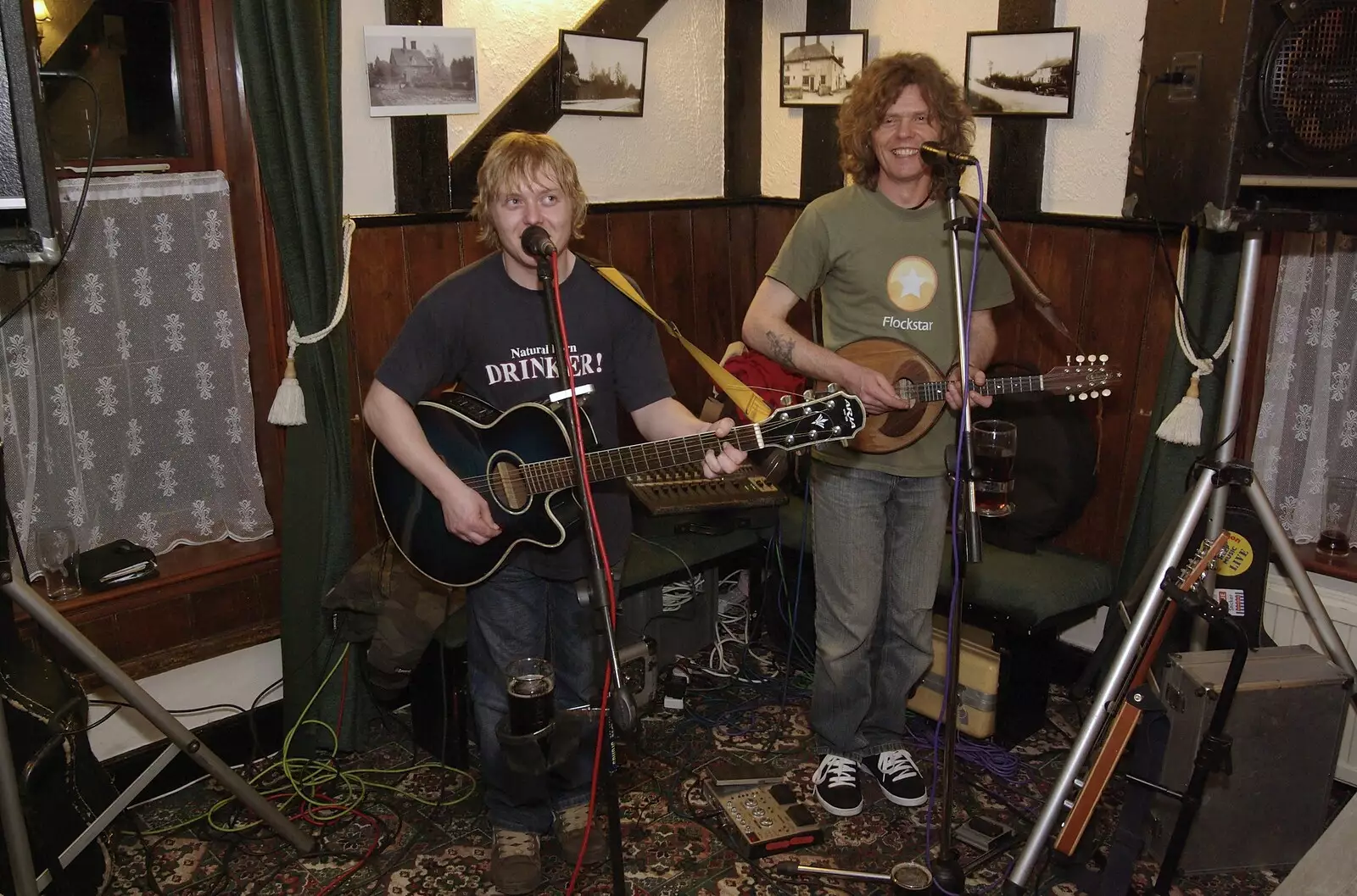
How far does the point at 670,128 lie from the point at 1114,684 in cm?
240

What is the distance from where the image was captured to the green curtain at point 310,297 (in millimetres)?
2754

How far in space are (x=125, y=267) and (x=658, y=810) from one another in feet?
6.25

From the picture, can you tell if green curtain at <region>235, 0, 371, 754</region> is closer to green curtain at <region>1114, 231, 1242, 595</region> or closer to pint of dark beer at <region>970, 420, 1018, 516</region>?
pint of dark beer at <region>970, 420, 1018, 516</region>

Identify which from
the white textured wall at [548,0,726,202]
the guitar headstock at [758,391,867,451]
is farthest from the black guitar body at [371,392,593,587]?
the white textured wall at [548,0,726,202]

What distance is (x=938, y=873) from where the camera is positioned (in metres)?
2.34

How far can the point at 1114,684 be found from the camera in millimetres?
2318

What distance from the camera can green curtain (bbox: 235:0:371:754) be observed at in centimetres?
275

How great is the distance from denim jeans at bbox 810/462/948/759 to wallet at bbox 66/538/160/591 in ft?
5.58

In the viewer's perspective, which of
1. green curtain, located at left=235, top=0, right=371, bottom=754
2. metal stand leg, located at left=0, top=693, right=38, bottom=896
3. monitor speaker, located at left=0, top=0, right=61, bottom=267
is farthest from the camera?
green curtain, located at left=235, top=0, right=371, bottom=754

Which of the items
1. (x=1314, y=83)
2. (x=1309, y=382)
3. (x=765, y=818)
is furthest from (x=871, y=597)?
(x=1314, y=83)

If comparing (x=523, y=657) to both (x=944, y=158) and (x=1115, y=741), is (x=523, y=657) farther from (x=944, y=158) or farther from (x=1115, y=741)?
(x=944, y=158)

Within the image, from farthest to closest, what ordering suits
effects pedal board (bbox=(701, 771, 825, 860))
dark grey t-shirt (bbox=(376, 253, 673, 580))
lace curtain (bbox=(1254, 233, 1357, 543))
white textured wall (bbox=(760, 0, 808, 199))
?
white textured wall (bbox=(760, 0, 808, 199)) → lace curtain (bbox=(1254, 233, 1357, 543)) → effects pedal board (bbox=(701, 771, 825, 860)) → dark grey t-shirt (bbox=(376, 253, 673, 580))

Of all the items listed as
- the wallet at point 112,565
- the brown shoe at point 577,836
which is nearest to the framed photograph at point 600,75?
the wallet at point 112,565

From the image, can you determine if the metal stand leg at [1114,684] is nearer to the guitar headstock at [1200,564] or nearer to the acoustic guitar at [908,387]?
the guitar headstock at [1200,564]
